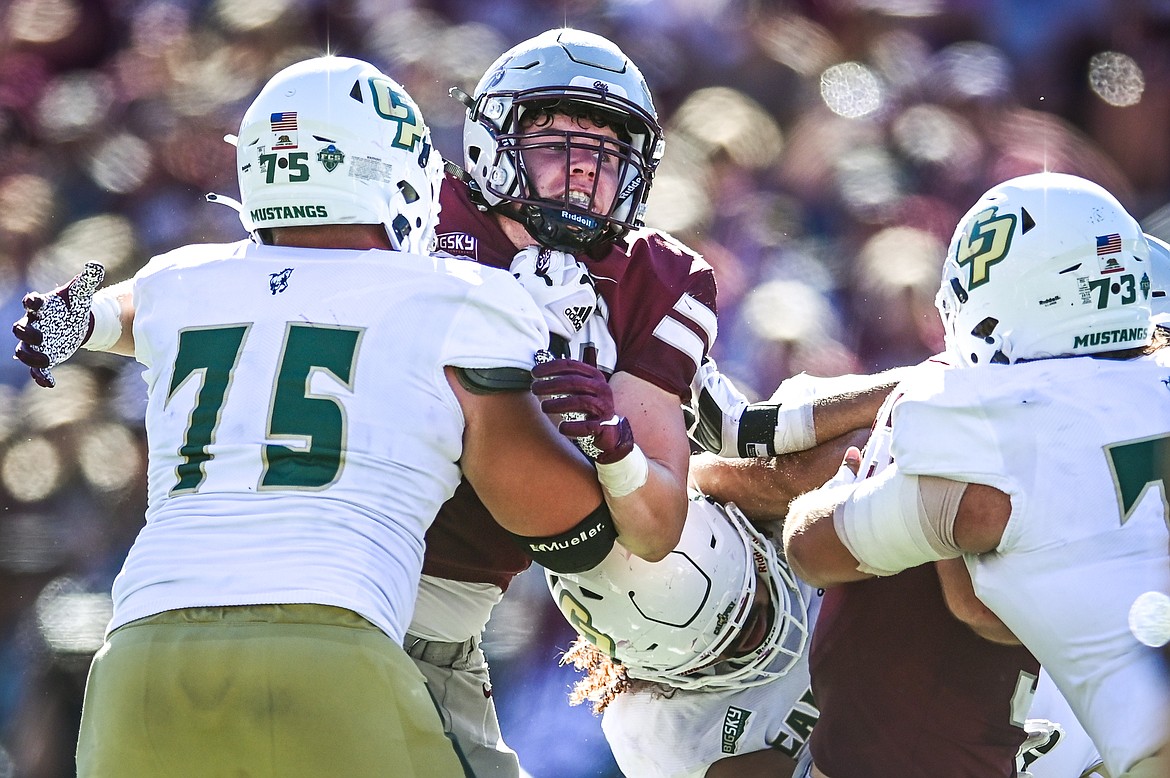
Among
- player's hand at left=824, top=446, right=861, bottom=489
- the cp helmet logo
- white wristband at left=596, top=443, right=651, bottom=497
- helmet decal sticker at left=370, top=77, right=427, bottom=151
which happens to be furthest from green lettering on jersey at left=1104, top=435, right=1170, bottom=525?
helmet decal sticker at left=370, top=77, right=427, bottom=151

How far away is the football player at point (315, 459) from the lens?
5.82ft

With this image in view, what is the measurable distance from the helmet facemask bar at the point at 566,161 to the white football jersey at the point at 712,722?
909mm

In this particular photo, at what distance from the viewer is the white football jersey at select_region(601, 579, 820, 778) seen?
2.89 m

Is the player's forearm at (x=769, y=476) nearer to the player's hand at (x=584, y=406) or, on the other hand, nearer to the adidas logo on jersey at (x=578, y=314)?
the adidas logo on jersey at (x=578, y=314)

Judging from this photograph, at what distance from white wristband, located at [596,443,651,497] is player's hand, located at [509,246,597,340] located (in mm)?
372

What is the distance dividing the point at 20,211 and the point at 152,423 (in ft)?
12.2

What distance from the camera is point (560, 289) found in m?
2.46

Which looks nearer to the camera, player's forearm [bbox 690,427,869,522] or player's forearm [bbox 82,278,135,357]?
player's forearm [bbox 82,278,135,357]

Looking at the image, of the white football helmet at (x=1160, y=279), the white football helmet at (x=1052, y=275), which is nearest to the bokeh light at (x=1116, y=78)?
the white football helmet at (x=1160, y=279)

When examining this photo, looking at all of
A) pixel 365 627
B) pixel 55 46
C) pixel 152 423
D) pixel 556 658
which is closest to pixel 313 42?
pixel 55 46

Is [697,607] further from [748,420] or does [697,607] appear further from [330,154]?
[330,154]

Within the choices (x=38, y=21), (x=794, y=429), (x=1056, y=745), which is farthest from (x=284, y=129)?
(x=38, y=21)

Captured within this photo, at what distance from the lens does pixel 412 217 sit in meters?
2.21

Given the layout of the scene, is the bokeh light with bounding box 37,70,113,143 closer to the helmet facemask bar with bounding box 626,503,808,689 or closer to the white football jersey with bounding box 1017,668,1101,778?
the helmet facemask bar with bounding box 626,503,808,689
